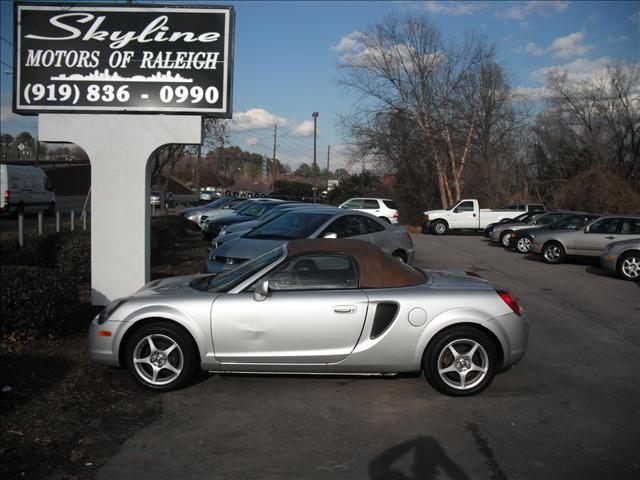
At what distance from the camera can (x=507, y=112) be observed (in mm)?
40031

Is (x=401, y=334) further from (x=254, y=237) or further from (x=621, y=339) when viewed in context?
(x=254, y=237)

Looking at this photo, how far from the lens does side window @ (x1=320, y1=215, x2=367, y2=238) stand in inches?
408

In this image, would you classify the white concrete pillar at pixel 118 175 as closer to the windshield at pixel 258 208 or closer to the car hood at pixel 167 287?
the car hood at pixel 167 287

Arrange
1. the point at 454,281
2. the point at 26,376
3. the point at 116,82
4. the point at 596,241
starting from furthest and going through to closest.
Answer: the point at 596,241 < the point at 116,82 < the point at 454,281 < the point at 26,376

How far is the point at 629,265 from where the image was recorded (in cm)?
1341

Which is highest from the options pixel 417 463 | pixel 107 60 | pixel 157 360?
pixel 107 60

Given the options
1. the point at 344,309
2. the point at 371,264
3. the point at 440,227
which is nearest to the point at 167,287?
the point at 344,309

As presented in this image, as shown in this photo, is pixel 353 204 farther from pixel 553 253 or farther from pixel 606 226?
pixel 606 226

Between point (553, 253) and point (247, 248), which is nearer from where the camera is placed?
point (247, 248)

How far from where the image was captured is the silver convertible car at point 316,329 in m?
5.34

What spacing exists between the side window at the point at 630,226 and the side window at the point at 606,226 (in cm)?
15

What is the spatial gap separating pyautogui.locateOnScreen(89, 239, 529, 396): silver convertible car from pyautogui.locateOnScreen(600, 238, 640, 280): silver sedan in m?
9.25

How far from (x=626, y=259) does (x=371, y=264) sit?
10122 millimetres

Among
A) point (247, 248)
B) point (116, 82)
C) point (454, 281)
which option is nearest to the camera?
point (454, 281)
